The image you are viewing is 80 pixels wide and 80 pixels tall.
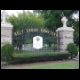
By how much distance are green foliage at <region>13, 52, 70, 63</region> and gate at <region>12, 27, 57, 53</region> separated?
2.59ft

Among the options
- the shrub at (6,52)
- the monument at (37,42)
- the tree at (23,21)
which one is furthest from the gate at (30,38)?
the tree at (23,21)

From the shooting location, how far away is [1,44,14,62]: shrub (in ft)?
29.0

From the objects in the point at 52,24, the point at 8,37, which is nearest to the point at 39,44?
the point at 8,37

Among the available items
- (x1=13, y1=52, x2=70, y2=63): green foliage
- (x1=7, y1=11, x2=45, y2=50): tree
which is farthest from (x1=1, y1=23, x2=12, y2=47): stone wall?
(x1=7, y1=11, x2=45, y2=50): tree

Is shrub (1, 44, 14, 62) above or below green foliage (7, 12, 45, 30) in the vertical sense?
below

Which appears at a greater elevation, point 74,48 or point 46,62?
point 74,48

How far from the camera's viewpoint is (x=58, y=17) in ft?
57.6

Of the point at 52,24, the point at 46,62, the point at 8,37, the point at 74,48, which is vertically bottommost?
the point at 46,62

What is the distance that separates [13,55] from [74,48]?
403 cm

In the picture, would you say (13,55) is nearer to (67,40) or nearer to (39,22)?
(67,40)

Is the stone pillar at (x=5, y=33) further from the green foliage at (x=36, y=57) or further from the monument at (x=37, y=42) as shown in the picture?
the monument at (x=37, y=42)

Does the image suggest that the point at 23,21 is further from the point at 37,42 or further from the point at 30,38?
the point at 37,42

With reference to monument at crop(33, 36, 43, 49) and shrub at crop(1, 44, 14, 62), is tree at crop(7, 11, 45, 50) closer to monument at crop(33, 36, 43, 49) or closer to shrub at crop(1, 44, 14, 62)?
monument at crop(33, 36, 43, 49)

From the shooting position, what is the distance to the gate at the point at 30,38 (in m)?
10.1
